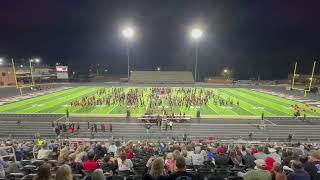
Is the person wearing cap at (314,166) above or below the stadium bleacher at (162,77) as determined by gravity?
above

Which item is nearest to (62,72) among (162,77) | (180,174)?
(162,77)

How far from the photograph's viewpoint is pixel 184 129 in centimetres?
3105

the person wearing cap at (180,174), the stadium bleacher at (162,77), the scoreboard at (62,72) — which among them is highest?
the person wearing cap at (180,174)

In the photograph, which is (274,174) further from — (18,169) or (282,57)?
(282,57)

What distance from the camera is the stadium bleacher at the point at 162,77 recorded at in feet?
294

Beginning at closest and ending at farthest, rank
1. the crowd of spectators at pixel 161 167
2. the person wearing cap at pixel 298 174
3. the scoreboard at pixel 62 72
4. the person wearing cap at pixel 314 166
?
the crowd of spectators at pixel 161 167 < the person wearing cap at pixel 298 174 < the person wearing cap at pixel 314 166 < the scoreboard at pixel 62 72

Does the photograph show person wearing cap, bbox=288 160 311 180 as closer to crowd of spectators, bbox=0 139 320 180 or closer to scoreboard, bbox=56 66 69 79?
crowd of spectators, bbox=0 139 320 180

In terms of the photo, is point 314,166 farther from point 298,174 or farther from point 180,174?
point 180,174

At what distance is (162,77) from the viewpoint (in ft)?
309

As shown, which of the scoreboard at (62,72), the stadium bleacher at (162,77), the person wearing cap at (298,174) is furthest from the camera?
the stadium bleacher at (162,77)

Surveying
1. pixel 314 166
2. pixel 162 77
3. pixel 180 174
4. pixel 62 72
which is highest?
pixel 180 174

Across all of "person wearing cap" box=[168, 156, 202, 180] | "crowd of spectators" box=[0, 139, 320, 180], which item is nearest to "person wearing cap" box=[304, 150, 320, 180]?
"crowd of spectators" box=[0, 139, 320, 180]

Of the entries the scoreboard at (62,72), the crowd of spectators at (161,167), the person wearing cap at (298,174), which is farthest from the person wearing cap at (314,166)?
the scoreboard at (62,72)

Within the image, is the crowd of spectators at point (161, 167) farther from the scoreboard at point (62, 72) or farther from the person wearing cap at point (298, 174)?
the scoreboard at point (62, 72)
